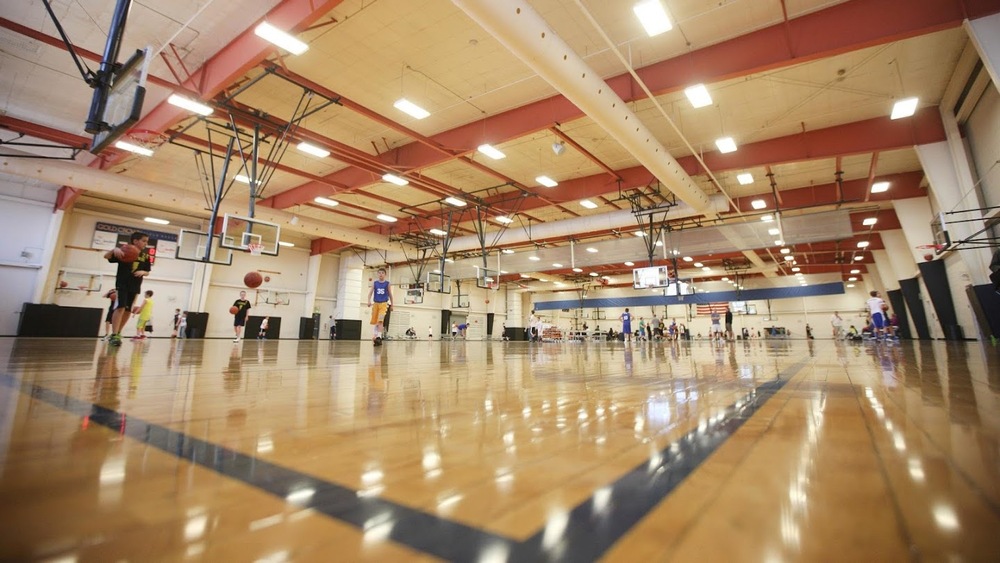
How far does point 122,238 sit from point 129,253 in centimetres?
1165

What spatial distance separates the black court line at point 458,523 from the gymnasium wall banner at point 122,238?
15692 millimetres

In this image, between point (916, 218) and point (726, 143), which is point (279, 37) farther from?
point (916, 218)

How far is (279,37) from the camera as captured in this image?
5.41m

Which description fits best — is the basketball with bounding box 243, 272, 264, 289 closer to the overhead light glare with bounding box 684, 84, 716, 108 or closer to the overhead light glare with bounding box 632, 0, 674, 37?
the overhead light glare with bounding box 632, 0, 674, 37

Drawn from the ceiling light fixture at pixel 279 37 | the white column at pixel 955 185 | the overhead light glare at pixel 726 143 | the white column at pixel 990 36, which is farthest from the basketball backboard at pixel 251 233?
the white column at pixel 955 185

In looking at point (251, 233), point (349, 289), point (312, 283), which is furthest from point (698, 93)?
point (312, 283)

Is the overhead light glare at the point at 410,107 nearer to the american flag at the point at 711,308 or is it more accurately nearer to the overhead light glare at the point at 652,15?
the overhead light glare at the point at 652,15

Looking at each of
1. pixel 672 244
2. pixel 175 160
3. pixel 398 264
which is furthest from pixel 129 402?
pixel 398 264

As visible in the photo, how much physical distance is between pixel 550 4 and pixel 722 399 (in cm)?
601

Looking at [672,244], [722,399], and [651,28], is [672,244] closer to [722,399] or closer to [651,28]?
[651,28]

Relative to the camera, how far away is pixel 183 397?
1.49 meters

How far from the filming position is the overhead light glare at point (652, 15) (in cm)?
488

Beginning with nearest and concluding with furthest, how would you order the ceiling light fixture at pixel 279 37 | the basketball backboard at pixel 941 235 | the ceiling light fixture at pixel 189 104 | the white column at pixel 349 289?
the ceiling light fixture at pixel 279 37
the ceiling light fixture at pixel 189 104
the basketball backboard at pixel 941 235
the white column at pixel 349 289

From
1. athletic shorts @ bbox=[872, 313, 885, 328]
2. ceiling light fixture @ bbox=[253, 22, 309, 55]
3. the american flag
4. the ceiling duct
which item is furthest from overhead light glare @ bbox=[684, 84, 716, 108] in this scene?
the american flag
